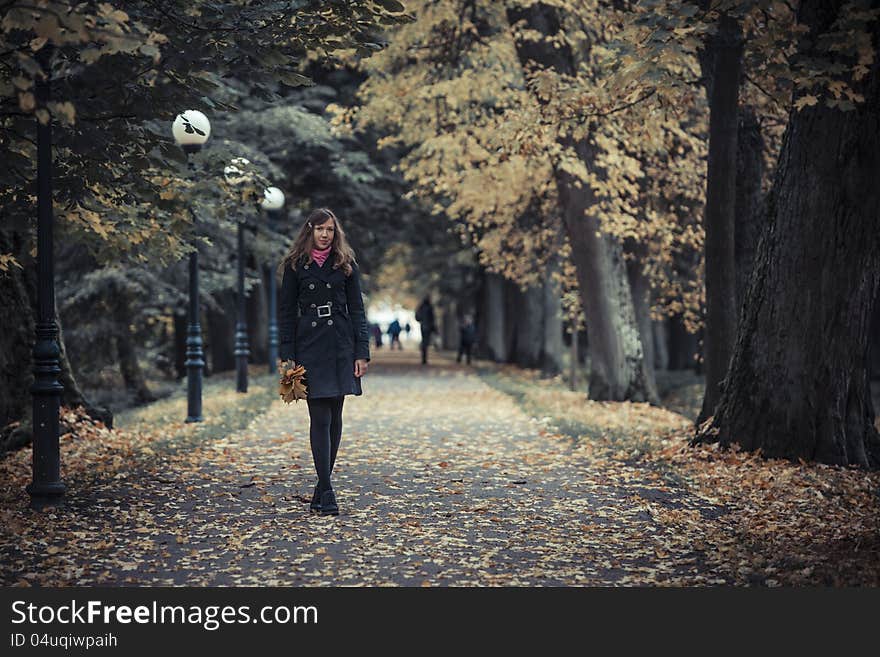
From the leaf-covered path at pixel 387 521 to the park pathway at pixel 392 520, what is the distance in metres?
0.02

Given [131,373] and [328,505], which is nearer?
[328,505]

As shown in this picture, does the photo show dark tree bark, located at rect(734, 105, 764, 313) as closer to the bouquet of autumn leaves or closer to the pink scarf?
the pink scarf

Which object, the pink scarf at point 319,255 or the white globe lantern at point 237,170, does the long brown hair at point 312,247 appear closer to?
the pink scarf at point 319,255

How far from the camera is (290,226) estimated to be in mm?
29156

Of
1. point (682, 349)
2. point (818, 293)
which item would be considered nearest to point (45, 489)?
point (818, 293)

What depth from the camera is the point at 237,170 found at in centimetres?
1177

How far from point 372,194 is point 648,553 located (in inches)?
923

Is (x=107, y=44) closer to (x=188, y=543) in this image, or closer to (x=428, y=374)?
(x=188, y=543)

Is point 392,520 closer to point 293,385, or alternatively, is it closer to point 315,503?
point 315,503

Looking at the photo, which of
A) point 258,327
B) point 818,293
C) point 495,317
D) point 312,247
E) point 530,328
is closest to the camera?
point 312,247

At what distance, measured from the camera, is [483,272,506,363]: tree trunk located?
38500 mm

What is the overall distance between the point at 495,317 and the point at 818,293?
95.3 feet

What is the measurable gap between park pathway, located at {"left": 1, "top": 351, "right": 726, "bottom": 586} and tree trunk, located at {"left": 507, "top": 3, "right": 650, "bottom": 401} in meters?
5.87

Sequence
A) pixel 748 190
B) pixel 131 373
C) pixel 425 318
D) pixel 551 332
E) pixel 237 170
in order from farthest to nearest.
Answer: pixel 425 318, pixel 551 332, pixel 131 373, pixel 748 190, pixel 237 170
